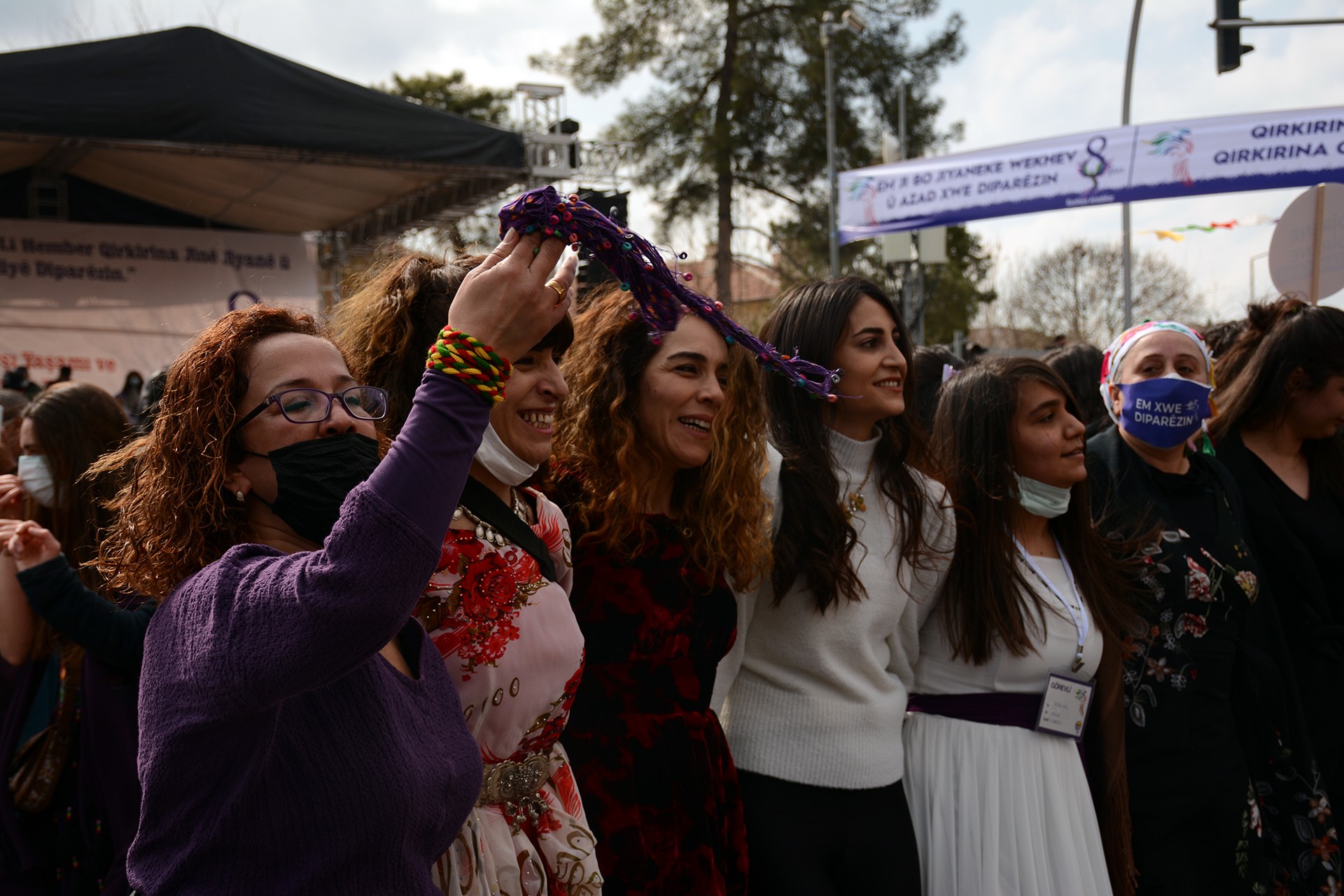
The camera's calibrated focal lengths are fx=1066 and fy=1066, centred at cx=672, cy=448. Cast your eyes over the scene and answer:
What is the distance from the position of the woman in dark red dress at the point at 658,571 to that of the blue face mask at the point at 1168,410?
1534 millimetres

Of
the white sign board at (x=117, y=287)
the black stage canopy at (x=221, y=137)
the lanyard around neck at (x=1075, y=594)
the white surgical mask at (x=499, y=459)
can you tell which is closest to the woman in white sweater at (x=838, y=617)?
the lanyard around neck at (x=1075, y=594)

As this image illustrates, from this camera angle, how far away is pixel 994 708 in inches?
117

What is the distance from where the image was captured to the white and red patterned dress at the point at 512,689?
72.4 inches

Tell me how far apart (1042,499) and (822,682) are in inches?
38.4

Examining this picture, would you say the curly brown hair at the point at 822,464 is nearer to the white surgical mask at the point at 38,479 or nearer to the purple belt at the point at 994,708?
the purple belt at the point at 994,708

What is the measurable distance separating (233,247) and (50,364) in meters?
2.16

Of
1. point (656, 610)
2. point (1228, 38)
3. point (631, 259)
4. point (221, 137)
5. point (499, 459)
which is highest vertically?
point (1228, 38)

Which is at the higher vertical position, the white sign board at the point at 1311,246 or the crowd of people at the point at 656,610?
the white sign board at the point at 1311,246

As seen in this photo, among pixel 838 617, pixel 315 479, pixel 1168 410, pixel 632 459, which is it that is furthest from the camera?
pixel 1168 410

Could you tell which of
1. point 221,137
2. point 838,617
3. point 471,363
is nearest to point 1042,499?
point 838,617

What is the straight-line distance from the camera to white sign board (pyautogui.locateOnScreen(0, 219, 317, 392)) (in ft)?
32.4

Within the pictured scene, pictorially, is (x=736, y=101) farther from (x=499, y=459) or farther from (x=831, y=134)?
(x=499, y=459)

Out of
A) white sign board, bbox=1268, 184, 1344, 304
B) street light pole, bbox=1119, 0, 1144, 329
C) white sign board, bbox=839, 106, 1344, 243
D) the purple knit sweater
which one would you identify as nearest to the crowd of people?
the purple knit sweater

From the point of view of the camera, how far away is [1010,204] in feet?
38.3
